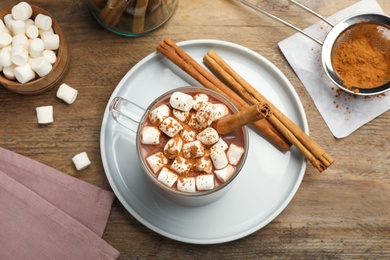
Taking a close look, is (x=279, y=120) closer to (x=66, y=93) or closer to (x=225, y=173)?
(x=225, y=173)

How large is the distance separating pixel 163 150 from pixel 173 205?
0.85 ft

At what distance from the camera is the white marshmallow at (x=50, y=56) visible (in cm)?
165

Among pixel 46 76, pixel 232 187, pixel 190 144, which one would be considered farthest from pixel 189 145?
pixel 46 76

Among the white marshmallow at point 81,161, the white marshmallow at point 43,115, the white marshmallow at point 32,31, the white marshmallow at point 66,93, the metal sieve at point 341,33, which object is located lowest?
the white marshmallow at point 81,161

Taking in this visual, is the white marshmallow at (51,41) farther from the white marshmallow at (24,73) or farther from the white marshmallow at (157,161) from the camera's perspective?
the white marshmallow at (157,161)

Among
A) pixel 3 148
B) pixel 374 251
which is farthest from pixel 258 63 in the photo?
pixel 3 148

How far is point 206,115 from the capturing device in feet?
4.76

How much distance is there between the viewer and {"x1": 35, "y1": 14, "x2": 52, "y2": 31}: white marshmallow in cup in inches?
64.9

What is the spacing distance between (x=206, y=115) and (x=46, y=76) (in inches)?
Answer: 23.6

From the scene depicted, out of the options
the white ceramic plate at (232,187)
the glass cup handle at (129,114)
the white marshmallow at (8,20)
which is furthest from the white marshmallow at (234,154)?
the white marshmallow at (8,20)

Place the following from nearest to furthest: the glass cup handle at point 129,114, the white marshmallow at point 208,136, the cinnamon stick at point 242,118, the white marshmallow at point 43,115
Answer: the cinnamon stick at point 242,118
the white marshmallow at point 208,136
the glass cup handle at point 129,114
the white marshmallow at point 43,115

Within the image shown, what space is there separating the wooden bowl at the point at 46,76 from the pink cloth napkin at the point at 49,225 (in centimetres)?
31

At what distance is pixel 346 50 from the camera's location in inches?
69.2

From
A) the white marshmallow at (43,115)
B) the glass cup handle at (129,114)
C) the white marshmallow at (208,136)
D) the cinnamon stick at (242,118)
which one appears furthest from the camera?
the white marshmallow at (43,115)
